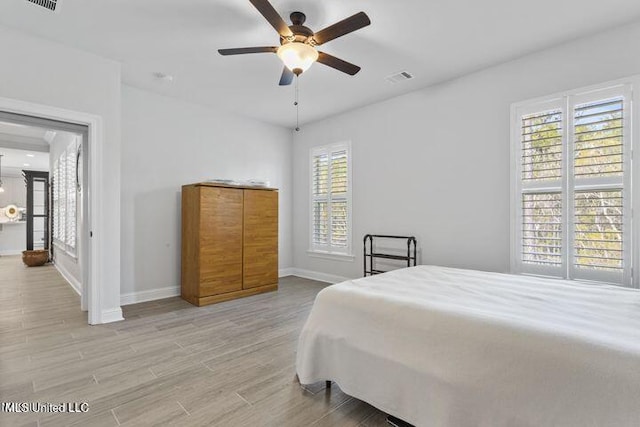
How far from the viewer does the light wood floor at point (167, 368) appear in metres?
1.85

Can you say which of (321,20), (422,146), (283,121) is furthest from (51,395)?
(283,121)

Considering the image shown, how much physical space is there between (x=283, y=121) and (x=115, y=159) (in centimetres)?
293

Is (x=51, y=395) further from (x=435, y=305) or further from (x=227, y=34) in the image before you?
(x=227, y=34)

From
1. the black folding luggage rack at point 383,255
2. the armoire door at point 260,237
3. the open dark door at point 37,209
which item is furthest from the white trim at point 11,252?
the black folding luggage rack at point 383,255

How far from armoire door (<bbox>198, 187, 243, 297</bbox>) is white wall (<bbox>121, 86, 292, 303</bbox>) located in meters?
0.74

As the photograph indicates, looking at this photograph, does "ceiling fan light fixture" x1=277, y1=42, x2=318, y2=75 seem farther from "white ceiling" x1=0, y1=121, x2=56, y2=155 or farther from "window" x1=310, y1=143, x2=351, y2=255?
"white ceiling" x1=0, y1=121, x2=56, y2=155

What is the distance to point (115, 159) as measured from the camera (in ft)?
11.5

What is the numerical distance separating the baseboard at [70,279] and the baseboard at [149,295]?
3.18 feet

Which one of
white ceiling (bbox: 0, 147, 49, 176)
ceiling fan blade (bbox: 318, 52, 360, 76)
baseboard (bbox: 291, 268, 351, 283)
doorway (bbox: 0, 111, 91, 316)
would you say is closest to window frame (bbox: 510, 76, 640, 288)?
ceiling fan blade (bbox: 318, 52, 360, 76)

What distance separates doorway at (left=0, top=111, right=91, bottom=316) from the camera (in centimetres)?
341

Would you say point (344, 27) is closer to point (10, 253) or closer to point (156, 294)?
point (156, 294)

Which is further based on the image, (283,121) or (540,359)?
(283,121)

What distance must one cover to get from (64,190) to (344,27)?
627 centimetres

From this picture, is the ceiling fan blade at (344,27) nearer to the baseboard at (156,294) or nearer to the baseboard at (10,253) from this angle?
the baseboard at (156,294)
